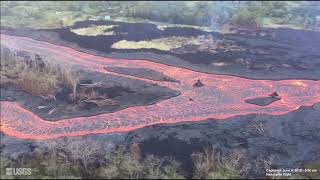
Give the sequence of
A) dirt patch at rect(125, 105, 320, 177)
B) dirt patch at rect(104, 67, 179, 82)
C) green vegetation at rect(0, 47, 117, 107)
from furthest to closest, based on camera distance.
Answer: dirt patch at rect(104, 67, 179, 82) < green vegetation at rect(0, 47, 117, 107) < dirt patch at rect(125, 105, 320, 177)

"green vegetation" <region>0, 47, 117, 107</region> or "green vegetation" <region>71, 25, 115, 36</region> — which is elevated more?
"green vegetation" <region>71, 25, 115, 36</region>

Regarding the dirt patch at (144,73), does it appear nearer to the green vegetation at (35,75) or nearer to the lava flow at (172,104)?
the lava flow at (172,104)

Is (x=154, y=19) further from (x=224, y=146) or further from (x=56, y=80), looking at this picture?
(x=224, y=146)

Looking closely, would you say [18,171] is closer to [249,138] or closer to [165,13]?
[249,138]

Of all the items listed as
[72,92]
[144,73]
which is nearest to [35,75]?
[72,92]

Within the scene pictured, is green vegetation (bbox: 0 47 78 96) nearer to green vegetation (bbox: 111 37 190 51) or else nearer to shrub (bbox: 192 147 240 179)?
green vegetation (bbox: 111 37 190 51)

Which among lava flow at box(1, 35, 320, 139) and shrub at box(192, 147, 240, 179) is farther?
lava flow at box(1, 35, 320, 139)

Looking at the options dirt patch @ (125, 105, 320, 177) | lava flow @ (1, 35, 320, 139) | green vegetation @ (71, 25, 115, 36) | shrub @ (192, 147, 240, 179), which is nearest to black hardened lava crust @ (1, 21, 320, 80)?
green vegetation @ (71, 25, 115, 36)

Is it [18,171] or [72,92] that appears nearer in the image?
[18,171]

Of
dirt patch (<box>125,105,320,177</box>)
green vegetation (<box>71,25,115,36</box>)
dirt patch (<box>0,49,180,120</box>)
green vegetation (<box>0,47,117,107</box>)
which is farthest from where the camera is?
green vegetation (<box>71,25,115,36</box>)

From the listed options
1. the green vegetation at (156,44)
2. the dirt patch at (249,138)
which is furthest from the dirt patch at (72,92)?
the green vegetation at (156,44)
